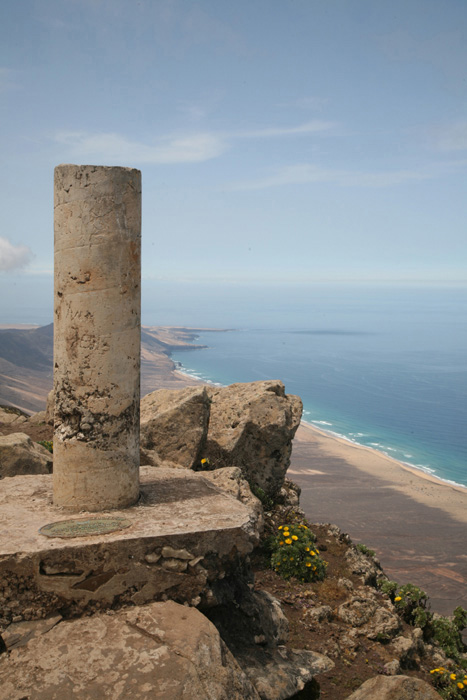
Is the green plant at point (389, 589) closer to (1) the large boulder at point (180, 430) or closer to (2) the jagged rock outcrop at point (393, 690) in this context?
(2) the jagged rock outcrop at point (393, 690)

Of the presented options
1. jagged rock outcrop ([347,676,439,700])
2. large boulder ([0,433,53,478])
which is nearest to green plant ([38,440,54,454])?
large boulder ([0,433,53,478])

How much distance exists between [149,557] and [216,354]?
127 m

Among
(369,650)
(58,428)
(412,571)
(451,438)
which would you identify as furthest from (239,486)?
(451,438)

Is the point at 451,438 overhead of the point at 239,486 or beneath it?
beneath

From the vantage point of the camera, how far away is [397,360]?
132875 mm

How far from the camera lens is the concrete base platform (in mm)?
5748

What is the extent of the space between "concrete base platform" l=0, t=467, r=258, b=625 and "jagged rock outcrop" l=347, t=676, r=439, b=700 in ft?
7.04

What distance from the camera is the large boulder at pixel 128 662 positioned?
5.01m

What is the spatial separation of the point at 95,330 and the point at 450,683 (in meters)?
6.83

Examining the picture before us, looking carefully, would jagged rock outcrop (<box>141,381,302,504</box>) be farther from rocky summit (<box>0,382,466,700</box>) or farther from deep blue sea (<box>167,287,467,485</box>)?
deep blue sea (<box>167,287,467,485</box>)

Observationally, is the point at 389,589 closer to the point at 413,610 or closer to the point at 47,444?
the point at 413,610

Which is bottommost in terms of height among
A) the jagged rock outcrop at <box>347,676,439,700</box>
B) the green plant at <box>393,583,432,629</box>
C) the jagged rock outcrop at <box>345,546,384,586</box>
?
the green plant at <box>393,583,432,629</box>

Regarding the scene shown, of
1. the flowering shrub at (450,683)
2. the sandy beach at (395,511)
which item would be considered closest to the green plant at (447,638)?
the flowering shrub at (450,683)

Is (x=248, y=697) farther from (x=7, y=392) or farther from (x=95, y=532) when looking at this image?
(x=7, y=392)
